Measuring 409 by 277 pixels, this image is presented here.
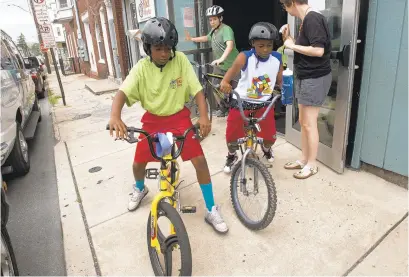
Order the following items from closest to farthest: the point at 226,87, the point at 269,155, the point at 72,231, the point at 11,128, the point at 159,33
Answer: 1. the point at 159,33
2. the point at 226,87
3. the point at 72,231
4. the point at 11,128
5. the point at 269,155

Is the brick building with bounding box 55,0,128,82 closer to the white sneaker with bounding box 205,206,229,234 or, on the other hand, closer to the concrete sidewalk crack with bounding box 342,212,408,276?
the white sneaker with bounding box 205,206,229,234

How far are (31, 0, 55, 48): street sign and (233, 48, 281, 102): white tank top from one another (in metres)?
7.68

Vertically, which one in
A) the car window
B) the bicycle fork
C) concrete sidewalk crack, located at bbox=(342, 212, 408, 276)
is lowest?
concrete sidewalk crack, located at bbox=(342, 212, 408, 276)

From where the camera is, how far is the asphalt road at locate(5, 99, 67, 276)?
2.52 metres

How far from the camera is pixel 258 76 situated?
2.97 m

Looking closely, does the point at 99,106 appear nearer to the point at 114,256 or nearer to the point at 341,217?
the point at 114,256

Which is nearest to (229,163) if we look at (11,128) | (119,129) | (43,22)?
(119,129)

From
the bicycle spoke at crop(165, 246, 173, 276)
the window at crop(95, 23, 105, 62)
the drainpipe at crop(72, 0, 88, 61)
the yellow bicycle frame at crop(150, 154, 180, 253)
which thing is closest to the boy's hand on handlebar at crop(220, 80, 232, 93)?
the yellow bicycle frame at crop(150, 154, 180, 253)

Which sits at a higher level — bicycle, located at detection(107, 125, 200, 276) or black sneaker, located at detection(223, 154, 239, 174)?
bicycle, located at detection(107, 125, 200, 276)

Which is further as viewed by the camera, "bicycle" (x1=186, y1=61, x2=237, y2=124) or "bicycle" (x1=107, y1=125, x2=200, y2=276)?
"bicycle" (x1=186, y1=61, x2=237, y2=124)

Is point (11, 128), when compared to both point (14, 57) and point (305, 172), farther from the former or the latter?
point (305, 172)

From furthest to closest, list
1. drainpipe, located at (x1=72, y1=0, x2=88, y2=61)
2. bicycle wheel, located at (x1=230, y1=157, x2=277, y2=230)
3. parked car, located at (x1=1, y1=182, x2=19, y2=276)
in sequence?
drainpipe, located at (x1=72, y1=0, x2=88, y2=61), bicycle wheel, located at (x1=230, y1=157, x2=277, y2=230), parked car, located at (x1=1, y1=182, x2=19, y2=276)

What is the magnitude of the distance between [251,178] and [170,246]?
36.8 inches

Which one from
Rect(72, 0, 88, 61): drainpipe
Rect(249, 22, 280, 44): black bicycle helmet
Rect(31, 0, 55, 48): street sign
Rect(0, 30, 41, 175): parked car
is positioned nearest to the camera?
Rect(249, 22, 280, 44): black bicycle helmet
